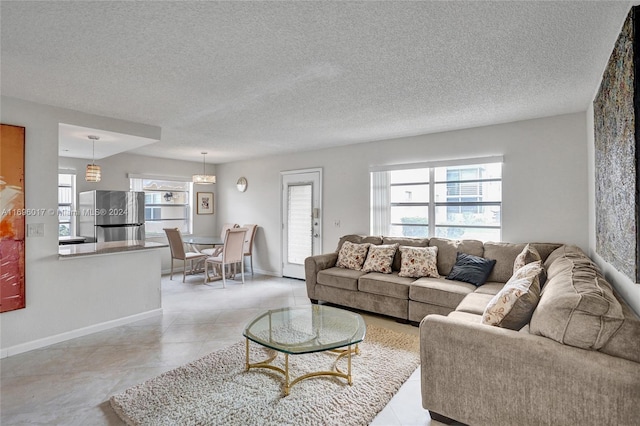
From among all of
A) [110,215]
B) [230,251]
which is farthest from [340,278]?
[110,215]

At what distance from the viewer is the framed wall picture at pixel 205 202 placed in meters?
7.11

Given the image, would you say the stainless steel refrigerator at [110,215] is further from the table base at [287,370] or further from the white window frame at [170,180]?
the table base at [287,370]

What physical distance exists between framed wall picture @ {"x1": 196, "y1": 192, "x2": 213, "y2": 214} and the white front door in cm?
216

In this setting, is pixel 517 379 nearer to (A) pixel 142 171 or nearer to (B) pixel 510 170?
(B) pixel 510 170

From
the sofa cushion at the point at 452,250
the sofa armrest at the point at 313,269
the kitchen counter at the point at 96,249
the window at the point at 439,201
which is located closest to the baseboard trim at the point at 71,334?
the kitchen counter at the point at 96,249

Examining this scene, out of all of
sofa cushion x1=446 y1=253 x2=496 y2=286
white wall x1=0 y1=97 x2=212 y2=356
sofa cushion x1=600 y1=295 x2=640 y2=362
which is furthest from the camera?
sofa cushion x1=446 y1=253 x2=496 y2=286

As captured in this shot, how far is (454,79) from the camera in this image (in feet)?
8.65

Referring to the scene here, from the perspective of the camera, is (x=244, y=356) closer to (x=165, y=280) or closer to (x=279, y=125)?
(x=279, y=125)

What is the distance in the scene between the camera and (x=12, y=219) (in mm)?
2881

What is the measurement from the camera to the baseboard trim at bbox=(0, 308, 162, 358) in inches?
115

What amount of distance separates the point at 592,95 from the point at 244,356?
402 centimetres

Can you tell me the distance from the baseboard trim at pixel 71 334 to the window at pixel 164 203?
9.43 feet

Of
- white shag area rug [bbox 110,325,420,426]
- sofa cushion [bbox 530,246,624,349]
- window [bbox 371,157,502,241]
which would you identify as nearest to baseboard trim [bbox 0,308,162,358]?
white shag area rug [bbox 110,325,420,426]

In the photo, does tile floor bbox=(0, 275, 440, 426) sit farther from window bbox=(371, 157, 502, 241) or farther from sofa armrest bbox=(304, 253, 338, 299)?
window bbox=(371, 157, 502, 241)
